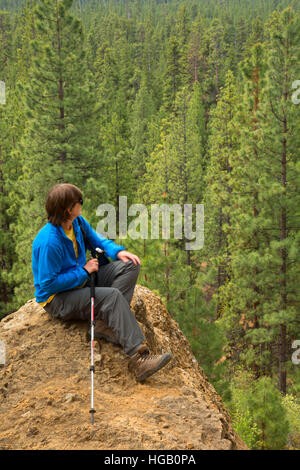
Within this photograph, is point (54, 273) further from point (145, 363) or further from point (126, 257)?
point (145, 363)

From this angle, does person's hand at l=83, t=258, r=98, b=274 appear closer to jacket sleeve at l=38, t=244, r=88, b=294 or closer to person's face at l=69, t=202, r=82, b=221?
jacket sleeve at l=38, t=244, r=88, b=294

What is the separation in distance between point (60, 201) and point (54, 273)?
2.11 feet

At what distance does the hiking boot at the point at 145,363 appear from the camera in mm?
3678

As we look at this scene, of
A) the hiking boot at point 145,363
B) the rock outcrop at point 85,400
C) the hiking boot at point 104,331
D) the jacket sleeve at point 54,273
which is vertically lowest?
the rock outcrop at point 85,400

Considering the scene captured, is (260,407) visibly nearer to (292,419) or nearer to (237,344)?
(292,419)

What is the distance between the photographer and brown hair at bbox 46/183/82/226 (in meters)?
3.66

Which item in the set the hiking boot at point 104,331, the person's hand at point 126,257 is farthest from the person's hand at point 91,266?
the hiking boot at point 104,331

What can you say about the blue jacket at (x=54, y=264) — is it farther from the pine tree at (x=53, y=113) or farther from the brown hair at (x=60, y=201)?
the pine tree at (x=53, y=113)

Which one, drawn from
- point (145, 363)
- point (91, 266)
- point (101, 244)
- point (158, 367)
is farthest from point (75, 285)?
point (158, 367)

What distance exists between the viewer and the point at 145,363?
3701 millimetres

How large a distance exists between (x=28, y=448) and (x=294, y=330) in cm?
1299

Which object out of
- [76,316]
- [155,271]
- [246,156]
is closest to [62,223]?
[76,316]

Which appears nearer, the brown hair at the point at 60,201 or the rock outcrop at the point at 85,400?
the rock outcrop at the point at 85,400

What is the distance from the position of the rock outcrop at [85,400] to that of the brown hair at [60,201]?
1.19 meters
